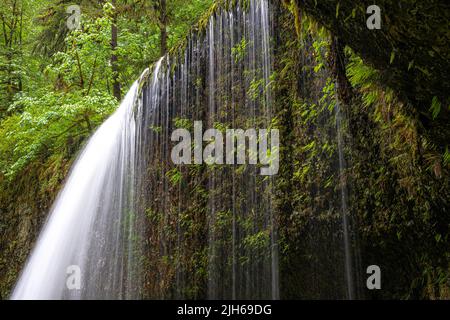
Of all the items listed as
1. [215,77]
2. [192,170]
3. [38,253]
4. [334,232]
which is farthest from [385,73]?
[38,253]

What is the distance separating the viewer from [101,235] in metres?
7.40

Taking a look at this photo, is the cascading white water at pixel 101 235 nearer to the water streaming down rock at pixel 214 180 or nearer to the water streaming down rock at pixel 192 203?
the water streaming down rock at pixel 192 203

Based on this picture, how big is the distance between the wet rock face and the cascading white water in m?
5.11

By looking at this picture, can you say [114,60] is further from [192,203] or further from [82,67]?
[192,203]

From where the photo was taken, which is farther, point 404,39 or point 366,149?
point 366,149

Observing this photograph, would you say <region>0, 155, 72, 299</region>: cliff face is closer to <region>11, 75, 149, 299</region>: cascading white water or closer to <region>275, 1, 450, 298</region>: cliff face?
<region>11, 75, 149, 299</region>: cascading white water

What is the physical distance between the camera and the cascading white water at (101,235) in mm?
7258

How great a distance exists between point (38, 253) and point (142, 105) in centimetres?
351

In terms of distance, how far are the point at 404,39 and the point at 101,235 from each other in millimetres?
6050

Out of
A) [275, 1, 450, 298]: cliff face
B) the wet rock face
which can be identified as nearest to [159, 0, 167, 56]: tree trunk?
[275, 1, 450, 298]: cliff face

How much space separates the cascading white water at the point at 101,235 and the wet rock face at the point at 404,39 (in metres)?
5.11

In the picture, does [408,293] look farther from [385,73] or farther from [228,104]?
[228,104]

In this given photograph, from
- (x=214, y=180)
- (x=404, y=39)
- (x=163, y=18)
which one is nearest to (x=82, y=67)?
(x=163, y=18)

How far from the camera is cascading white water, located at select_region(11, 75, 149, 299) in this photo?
7.26 metres
